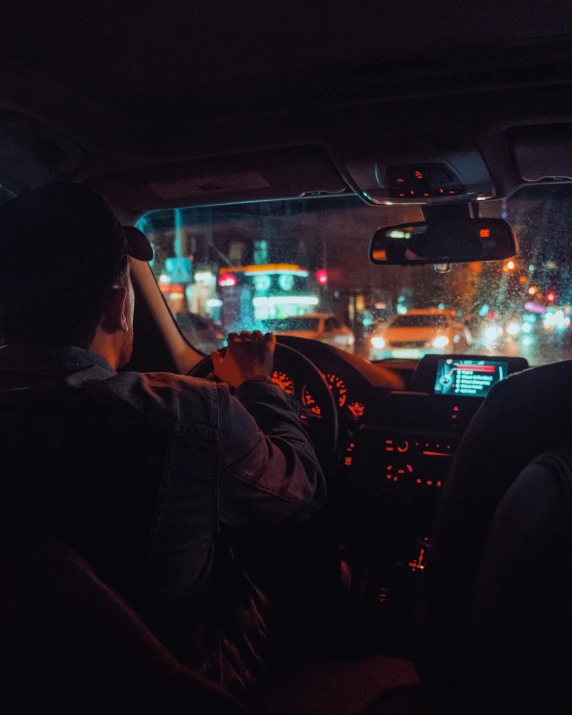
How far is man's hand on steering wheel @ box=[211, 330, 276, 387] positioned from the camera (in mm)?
2559

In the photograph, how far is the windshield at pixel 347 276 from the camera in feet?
15.1

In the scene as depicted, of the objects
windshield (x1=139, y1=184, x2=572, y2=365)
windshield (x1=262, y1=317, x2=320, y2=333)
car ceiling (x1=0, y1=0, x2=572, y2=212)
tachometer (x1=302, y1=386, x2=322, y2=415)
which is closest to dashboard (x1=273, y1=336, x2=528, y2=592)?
tachometer (x1=302, y1=386, x2=322, y2=415)

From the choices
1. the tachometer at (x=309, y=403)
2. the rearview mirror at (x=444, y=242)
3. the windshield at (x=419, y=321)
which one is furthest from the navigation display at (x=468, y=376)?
the windshield at (x=419, y=321)

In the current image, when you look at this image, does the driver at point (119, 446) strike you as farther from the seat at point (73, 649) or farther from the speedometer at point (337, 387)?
the speedometer at point (337, 387)

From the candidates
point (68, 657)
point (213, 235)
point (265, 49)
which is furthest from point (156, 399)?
point (213, 235)

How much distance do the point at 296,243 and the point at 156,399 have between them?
489cm

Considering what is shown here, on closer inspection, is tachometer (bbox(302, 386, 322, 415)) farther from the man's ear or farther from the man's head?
the man's head

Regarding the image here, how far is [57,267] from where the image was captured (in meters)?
1.87

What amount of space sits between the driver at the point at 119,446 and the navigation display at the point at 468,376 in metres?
1.95

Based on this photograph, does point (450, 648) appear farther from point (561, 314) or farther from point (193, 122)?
point (561, 314)

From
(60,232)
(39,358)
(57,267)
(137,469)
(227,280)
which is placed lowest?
(137,469)

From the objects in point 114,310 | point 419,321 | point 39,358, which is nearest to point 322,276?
point 419,321

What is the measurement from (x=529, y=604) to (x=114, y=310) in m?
1.40

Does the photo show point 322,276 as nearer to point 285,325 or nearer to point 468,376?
point 285,325
